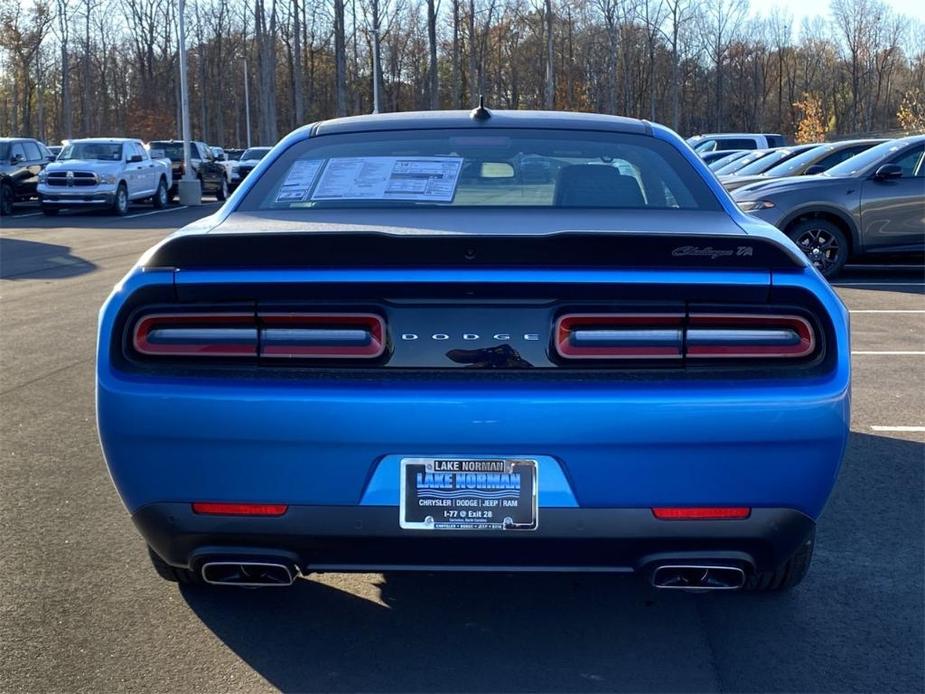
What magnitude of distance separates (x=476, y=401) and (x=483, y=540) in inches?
14.7

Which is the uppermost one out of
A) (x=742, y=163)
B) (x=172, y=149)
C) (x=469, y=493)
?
(x=172, y=149)

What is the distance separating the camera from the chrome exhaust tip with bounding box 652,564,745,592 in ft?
9.43

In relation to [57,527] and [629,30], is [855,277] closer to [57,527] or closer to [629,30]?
[57,527]

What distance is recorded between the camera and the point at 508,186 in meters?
4.02

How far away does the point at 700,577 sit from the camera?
115 inches

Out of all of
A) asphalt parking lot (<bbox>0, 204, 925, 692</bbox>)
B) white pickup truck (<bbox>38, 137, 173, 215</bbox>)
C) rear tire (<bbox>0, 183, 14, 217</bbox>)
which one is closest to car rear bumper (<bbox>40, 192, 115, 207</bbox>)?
white pickup truck (<bbox>38, 137, 173, 215</bbox>)

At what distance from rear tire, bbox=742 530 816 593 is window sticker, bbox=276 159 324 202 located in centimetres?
204

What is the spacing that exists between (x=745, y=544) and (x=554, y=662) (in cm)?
72

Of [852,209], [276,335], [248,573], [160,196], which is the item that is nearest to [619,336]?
[276,335]

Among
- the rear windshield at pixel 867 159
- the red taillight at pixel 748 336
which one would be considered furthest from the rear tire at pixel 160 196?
the red taillight at pixel 748 336

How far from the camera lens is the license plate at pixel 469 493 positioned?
273 cm

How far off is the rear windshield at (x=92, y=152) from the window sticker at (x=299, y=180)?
23.1m

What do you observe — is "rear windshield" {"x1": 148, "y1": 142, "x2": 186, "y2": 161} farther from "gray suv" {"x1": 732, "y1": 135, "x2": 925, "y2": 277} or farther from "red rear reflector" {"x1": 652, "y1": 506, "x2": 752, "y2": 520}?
"red rear reflector" {"x1": 652, "y1": 506, "x2": 752, "y2": 520}

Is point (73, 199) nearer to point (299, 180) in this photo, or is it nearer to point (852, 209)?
point (852, 209)
